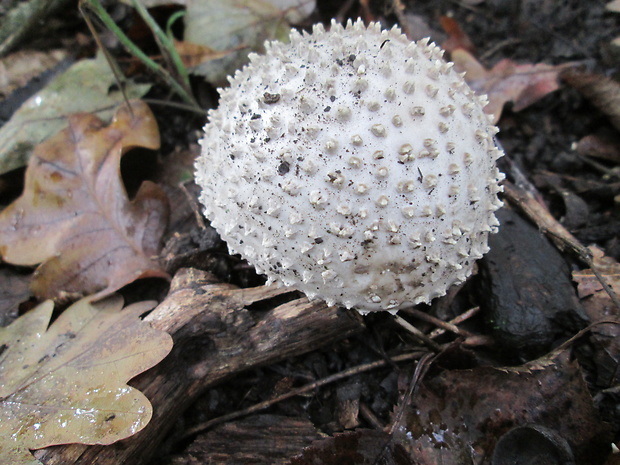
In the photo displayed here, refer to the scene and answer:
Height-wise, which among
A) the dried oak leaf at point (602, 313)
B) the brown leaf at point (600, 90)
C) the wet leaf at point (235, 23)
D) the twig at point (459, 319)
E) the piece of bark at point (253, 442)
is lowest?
the dried oak leaf at point (602, 313)

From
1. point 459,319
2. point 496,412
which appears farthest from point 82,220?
point 496,412

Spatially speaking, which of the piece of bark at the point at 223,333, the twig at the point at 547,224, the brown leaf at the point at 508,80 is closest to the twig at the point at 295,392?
the piece of bark at the point at 223,333

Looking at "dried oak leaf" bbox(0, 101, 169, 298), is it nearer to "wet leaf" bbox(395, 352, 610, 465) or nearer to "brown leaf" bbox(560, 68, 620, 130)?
"wet leaf" bbox(395, 352, 610, 465)

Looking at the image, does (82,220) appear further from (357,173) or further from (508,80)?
(508,80)

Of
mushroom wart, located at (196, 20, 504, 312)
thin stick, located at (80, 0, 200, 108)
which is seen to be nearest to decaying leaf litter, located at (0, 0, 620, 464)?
thin stick, located at (80, 0, 200, 108)

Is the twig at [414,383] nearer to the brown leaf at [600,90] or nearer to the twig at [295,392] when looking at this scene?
the twig at [295,392]

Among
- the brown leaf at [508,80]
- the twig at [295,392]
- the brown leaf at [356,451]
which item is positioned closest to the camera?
the brown leaf at [356,451]
